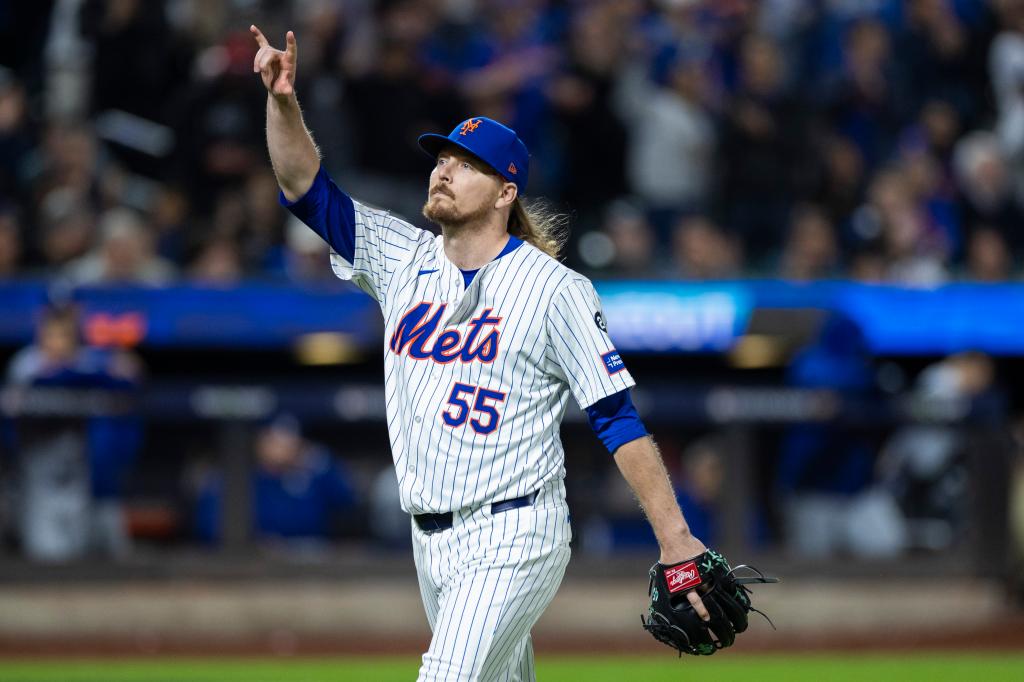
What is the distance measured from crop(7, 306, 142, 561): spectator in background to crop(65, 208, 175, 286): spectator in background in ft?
1.55

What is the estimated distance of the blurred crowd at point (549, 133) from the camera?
32.3ft

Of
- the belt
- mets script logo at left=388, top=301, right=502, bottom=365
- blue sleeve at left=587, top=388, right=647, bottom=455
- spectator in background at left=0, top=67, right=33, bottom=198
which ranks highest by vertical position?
spectator in background at left=0, top=67, right=33, bottom=198

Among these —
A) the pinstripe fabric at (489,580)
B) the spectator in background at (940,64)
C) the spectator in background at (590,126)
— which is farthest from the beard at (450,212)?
the spectator in background at (940,64)

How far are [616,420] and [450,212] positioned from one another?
2.28 feet

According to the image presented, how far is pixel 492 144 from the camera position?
4.09 metres

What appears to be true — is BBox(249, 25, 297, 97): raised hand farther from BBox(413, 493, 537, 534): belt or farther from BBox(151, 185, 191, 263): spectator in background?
BBox(151, 185, 191, 263): spectator in background

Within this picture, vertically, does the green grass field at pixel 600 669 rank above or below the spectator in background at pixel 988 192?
below

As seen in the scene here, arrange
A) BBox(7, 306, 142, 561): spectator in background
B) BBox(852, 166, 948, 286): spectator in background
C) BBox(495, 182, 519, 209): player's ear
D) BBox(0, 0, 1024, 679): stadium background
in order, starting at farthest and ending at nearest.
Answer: BBox(852, 166, 948, 286): spectator in background, BBox(0, 0, 1024, 679): stadium background, BBox(7, 306, 142, 561): spectator in background, BBox(495, 182, 519, 209): player's ear

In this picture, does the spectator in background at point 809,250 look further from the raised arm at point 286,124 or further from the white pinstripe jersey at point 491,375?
the raised arm at point 286,124

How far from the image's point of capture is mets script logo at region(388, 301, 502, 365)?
3.97 metres

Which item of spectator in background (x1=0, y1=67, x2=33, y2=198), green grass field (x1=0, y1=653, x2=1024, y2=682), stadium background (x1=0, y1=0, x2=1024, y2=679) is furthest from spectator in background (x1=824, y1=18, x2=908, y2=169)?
spectator in background (x1=0, y1=67, x2=33, y2=198)

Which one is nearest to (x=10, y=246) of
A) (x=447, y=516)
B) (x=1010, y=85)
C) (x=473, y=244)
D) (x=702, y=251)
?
(x=702, y=251)

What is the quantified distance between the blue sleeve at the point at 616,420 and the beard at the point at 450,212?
1.97 ft

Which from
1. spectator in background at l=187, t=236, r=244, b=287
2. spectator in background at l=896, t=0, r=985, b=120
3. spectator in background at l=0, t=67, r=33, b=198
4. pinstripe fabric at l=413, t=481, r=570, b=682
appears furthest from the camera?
spectator in background at l=896, t=0, r=985, b=120
